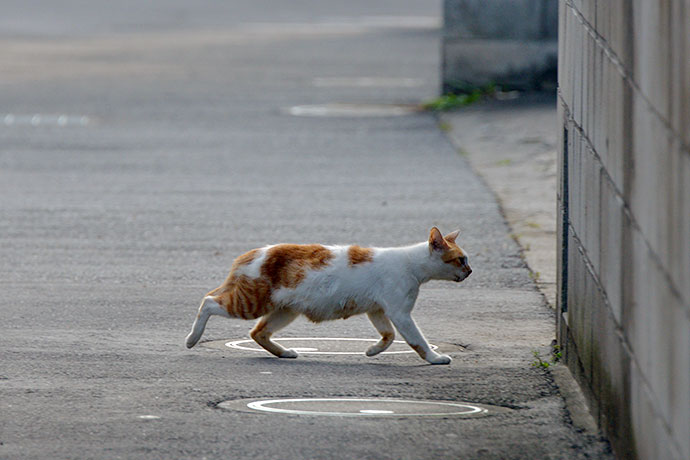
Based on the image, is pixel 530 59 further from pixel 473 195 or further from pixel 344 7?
pixel 344 7

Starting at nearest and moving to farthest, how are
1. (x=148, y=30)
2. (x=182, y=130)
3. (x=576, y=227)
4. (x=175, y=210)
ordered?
(x=576, y=227)
(x=175, y=210)
(x=182, y=130)
(x=148, y=30)

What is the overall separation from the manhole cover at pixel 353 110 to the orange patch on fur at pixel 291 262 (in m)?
16.7

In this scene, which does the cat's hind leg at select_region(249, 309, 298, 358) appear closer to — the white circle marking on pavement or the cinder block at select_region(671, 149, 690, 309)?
the white circle marking on pavement

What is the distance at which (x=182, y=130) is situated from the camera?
22359 mm

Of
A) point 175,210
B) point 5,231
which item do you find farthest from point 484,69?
point 5,231

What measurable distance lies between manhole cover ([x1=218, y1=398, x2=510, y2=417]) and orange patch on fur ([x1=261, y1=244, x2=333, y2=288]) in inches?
37.3

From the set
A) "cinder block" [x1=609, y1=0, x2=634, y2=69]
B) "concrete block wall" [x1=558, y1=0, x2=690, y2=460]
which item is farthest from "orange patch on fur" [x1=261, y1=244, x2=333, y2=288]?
"cinder block" [x1=609, y1=0, x2=634, y2=69]

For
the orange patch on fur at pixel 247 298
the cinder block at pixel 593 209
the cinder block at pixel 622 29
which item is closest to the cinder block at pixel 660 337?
the cinder block at pixel 622 29

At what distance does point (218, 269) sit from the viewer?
10.8 m

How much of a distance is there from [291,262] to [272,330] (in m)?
0.45

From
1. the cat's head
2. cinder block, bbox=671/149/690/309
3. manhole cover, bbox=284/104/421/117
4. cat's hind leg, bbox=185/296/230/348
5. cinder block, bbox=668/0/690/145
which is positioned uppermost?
cinder block, bbox=668/0/690/145

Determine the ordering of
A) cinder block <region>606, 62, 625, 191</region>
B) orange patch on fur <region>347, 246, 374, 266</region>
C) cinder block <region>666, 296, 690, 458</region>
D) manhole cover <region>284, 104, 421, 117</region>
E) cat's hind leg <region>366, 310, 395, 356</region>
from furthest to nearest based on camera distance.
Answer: manhole cover <region>284, 104, 421, 117</region> < cat's hind leg <region>366, 310, 395, 356</region> < orange patch on fur <region>347, 246, 374, 266</region> < cinder block <region>606, 62, 625, 191</region> < cinder block <region>666, 296, 690, 458</region>

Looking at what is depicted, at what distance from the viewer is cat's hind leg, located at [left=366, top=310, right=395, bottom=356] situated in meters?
7.76

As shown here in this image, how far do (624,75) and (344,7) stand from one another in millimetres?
67191
